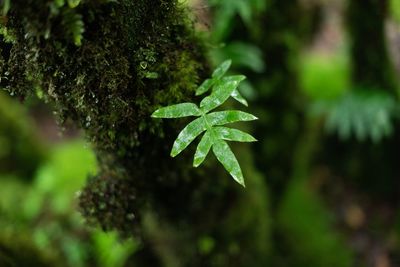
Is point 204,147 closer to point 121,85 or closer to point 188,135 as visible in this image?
point 188,135

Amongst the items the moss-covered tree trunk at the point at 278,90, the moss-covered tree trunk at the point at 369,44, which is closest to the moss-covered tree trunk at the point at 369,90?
the moss-covered tree trunk at the point at 369,44

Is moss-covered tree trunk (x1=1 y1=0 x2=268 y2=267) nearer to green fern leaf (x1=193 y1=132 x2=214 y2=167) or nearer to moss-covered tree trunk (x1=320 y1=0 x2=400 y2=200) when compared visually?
green fern leaf (x1=193 y1=132 x2=214 y2=167)

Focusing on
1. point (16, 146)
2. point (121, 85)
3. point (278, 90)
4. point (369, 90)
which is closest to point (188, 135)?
point (121, 85)

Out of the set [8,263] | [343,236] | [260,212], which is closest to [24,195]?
[8,263]

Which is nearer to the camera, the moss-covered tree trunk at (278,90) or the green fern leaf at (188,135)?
the green fern leaf at (188,135)

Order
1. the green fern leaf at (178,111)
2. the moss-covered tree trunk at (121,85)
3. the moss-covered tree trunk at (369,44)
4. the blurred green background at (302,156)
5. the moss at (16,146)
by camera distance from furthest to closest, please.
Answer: the moss at (16,146) → the moss-covered tree trunk at (369,44) → the blurred green background at (302,156) → the green fern leaf at (178,111) → the moss-covered tree trunk at (121,85)

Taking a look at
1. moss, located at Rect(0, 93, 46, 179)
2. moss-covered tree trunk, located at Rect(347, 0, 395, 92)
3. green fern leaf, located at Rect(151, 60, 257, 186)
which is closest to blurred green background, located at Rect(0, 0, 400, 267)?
moss-covered tree trunk, located at Rect(347, 0, 395, 92)

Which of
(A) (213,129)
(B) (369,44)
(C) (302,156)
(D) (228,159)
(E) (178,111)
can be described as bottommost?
(C) (302,156)

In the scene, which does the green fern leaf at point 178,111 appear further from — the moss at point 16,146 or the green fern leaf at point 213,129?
the moss at point 16,146

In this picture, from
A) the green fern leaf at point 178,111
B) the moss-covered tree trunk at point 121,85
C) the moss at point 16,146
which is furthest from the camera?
the moss at point 16,146
